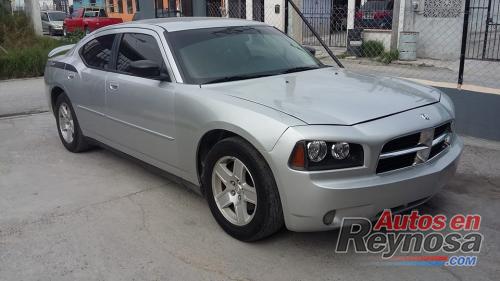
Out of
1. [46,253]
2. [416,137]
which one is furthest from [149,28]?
[416,137]

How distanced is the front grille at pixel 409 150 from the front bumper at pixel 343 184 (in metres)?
0.06

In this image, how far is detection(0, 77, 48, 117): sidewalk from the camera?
885 cm

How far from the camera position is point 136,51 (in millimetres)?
4836

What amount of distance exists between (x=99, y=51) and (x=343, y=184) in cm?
342

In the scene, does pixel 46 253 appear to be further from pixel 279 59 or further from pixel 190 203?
pixel 279 59

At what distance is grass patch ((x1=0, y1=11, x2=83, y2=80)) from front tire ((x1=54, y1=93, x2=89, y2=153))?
701 centimetres

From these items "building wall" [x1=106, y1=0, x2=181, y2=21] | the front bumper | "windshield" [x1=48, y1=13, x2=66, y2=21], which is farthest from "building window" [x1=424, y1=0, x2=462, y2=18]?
"windshield" [x1=48, y1=13, x2=66, y2=21]

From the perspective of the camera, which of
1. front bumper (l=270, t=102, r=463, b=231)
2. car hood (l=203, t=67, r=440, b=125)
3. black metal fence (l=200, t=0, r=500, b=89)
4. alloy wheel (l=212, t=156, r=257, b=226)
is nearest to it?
front bumper (l=270, t=102, r=463, b=231)

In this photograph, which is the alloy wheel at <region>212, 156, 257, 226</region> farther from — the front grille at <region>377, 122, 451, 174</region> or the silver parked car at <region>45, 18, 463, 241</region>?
the front grille at <region>377, 122, 451, 174</region>

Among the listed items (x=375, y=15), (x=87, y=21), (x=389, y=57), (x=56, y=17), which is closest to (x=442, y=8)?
(x=389, y=57)

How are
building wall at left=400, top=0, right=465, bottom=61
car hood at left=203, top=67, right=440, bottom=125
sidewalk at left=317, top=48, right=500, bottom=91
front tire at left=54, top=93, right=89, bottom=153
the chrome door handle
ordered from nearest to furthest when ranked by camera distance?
car hood at left=203, top=67, right=440, bottom=125 < the chrome door handle < front tire at left=54, top=93, right=89, bottom=153 < sidewalk at left=317, top=48, right=500, bottom=91 < building wall at left=400, top=0, right=465, bottom=61

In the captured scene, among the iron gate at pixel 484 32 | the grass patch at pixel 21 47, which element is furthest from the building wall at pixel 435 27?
the grass patch at pixel 21 47

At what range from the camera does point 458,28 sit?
48.8 feet

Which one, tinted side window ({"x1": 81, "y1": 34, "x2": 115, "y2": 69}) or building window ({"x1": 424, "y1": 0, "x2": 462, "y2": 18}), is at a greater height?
building window ({"x1": 424, "y1": 0, "x2": 462, "y2": 18})
